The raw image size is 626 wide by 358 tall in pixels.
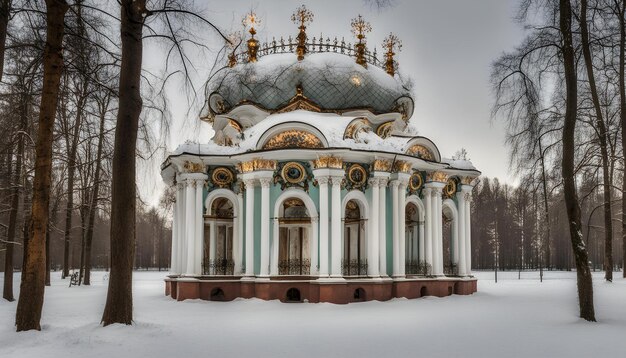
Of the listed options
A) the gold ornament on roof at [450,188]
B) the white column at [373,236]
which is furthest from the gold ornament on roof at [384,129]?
the gold ornament on roof at [450,188]

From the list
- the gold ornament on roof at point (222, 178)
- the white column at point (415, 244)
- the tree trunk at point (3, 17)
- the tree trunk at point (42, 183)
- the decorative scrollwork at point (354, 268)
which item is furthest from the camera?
the white column at point (415, 244)

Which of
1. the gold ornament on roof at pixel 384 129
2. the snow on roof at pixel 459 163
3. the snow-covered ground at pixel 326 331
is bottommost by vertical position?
the snow-covered ground at pixel 326 331

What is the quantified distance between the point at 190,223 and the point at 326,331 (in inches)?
405

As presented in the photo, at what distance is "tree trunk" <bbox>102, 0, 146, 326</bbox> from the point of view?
1196 cm

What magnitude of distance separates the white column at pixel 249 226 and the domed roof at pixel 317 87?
11.9 feet

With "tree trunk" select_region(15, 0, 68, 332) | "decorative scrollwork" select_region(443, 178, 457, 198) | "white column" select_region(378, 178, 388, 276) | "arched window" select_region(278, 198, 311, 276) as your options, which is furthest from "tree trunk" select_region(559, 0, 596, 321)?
"arched window" select_region(278, 198, 311, 276)

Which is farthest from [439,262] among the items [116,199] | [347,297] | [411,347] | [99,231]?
[99,231]

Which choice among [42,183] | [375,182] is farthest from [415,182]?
[42,183]

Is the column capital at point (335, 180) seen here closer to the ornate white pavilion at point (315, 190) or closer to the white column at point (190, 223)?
the ornate white pavilion at point (315, 190)

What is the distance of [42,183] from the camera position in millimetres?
11438

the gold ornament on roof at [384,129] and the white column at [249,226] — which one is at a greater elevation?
the gold ornament on roof at [384,129]

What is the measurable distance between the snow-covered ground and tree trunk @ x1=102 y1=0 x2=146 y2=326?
655mm

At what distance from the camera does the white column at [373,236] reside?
21.1 meters

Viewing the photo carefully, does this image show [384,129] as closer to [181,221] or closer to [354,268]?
[354,268]
